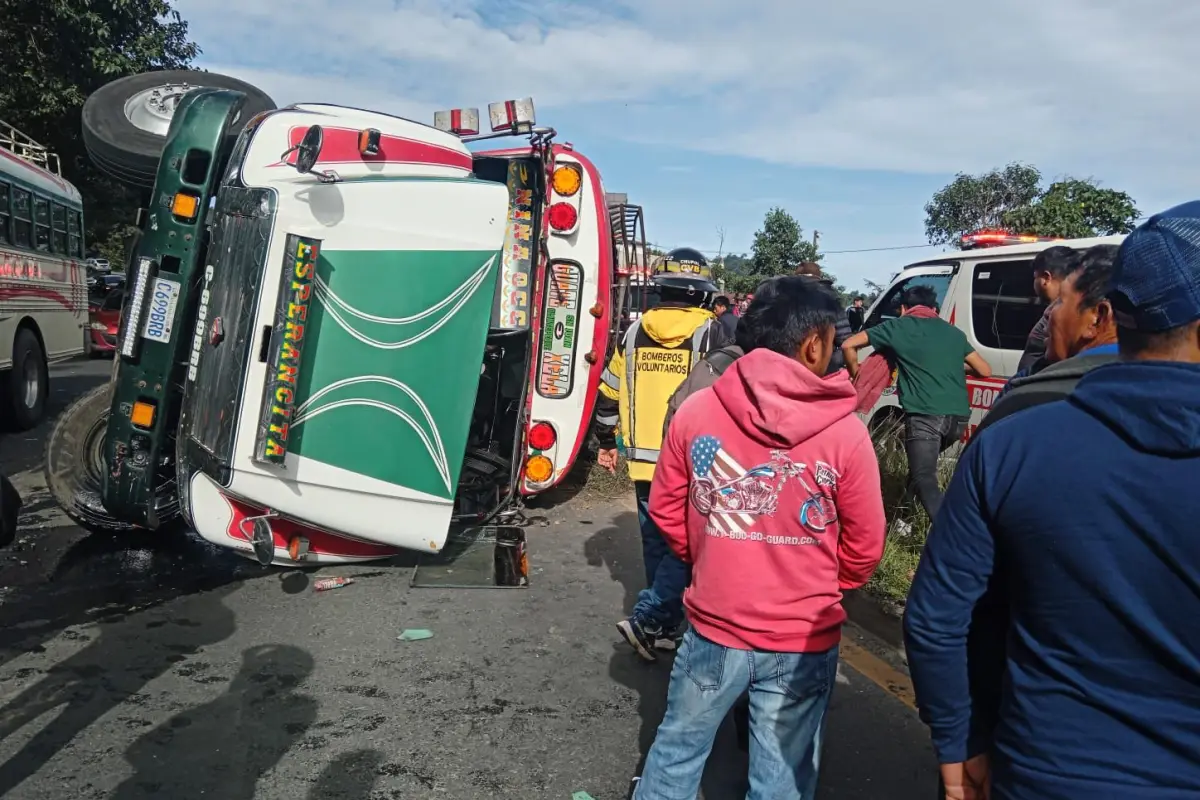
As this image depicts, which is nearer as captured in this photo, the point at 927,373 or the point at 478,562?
the point at 478,562

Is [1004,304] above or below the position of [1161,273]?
above

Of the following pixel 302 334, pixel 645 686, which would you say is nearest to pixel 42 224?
pixel 302 334

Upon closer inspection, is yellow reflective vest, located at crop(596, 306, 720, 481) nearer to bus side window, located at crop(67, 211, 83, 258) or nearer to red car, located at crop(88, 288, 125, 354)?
bus side window, located at crop(67, 211, 83, 258)

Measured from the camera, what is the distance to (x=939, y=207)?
25625 mm

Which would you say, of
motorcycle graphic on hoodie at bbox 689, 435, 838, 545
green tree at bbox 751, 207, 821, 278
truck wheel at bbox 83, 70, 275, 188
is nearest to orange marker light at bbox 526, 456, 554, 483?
truck wheel at bbox 83, 70, 275, 188

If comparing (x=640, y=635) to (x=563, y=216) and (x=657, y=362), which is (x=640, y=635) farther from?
(x=563, y=216)

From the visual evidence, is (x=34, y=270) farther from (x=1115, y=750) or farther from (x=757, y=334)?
(x=1115, y=750)

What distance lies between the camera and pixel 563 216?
18.3 feet

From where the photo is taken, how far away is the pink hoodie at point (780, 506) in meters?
2.07

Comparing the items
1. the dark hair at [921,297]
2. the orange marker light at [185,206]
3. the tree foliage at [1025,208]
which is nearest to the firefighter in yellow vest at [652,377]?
the dark hair at [921,297]

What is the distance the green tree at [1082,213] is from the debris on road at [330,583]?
514 inches

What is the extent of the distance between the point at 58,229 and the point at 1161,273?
1271cm

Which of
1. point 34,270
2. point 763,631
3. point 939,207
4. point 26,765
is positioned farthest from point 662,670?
point 939,207

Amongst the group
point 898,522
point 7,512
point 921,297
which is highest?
point 921,297
